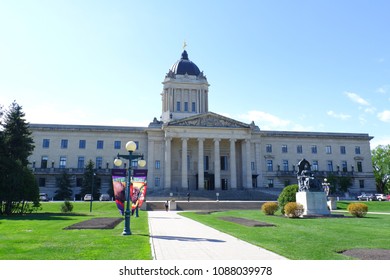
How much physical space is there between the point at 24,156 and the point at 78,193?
26678mm

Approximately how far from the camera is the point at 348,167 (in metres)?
76.6

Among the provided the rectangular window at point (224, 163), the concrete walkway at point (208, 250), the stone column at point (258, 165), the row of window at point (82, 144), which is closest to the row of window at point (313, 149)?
the stone column at point (258, 165)

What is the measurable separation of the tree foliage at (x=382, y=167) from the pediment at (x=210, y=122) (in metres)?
46.5

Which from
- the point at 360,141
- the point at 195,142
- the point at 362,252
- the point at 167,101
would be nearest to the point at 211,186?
the point at 195,142

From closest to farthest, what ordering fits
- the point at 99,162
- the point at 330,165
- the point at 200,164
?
1. the point at 200,164
2. the point at 99,162
3. the point at 330,165

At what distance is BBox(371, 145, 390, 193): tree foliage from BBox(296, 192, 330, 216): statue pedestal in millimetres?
73497

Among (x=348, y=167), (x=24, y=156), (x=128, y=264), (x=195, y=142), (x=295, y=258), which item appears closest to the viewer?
(x=128, y=264)

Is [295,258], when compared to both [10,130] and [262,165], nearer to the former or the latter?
[10,130]

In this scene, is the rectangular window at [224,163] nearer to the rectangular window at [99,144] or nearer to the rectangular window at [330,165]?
the rectangular window at [330,165]

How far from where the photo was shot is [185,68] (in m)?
82.3

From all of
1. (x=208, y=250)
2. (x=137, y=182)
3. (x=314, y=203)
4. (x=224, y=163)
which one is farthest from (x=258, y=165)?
(x=208, y=250)

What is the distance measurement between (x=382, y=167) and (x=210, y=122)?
5406 cm

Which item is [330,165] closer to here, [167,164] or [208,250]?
[167,164]

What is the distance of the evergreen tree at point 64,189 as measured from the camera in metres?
61.0
